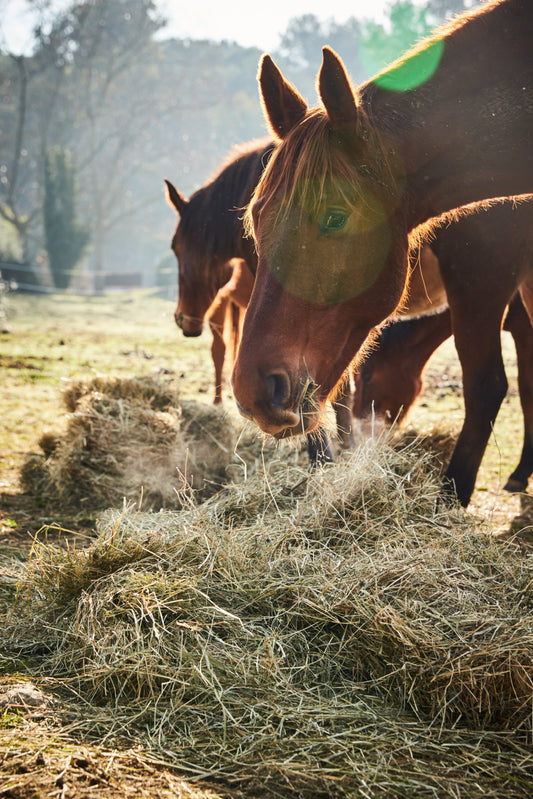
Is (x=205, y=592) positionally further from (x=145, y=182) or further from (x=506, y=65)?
(x=145, y=182)

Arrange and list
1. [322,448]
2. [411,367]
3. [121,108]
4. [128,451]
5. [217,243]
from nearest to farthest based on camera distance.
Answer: [322,448], [128,451], [411,367], [217,243], [121,108]

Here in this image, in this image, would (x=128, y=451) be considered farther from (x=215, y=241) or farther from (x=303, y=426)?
(x=303, y=426)

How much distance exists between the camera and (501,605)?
203 centimetres

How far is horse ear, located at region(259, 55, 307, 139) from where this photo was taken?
2211 mm

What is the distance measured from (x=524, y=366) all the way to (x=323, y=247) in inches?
113

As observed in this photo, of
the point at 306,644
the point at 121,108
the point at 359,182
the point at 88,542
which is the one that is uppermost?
the point at 121,108

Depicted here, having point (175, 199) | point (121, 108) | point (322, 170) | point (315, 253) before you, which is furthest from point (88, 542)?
point (121, 108)

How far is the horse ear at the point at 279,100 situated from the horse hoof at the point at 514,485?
112 inches

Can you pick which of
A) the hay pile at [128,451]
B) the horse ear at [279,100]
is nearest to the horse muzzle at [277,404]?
the horse ear at [279,100]

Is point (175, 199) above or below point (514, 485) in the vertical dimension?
above

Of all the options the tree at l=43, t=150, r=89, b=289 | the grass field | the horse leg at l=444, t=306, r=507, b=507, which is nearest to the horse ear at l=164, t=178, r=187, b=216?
the grass field

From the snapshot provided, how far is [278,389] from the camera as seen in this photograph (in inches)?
76.5

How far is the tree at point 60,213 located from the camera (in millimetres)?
29688

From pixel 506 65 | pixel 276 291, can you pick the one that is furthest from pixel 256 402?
pixel 506 65
